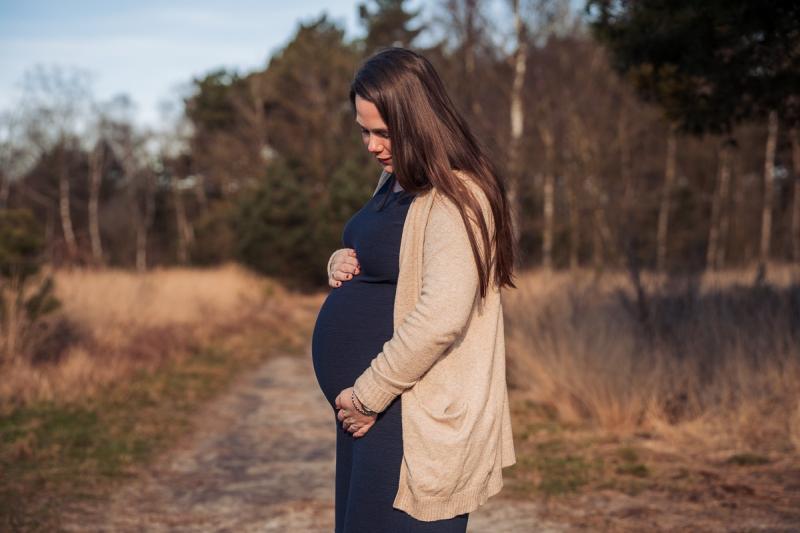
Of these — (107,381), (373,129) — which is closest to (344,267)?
(373,129)

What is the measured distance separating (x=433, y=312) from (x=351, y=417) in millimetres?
365

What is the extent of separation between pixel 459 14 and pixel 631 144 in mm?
5692

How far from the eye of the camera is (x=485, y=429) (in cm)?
184

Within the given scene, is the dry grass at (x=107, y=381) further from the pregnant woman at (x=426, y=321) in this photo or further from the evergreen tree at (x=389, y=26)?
the evergreen tree at (x=389, y=26)

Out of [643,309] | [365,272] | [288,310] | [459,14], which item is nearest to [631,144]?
[459,14]

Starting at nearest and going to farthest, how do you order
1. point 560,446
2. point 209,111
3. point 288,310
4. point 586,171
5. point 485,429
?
1. point 485,429
2. point 560,446
3. point 288,310
4. point 586,171
5. point 209,111

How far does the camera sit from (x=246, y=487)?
485 cm

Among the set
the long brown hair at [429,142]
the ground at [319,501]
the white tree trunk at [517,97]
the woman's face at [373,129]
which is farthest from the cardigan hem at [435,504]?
the white tree trunk at [517,97]

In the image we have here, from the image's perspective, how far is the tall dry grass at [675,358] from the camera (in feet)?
18.3

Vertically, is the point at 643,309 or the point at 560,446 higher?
the point at 643,309

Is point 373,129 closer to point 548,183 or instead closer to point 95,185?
point 548,183

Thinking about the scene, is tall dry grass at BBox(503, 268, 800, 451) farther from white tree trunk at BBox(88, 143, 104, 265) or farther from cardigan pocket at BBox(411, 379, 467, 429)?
white tree trunk at BBox(88, 143, 104, 265)

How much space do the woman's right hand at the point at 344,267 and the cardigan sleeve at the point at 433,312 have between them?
37 centimetres

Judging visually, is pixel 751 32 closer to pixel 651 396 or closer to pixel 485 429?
pixel 651 396
